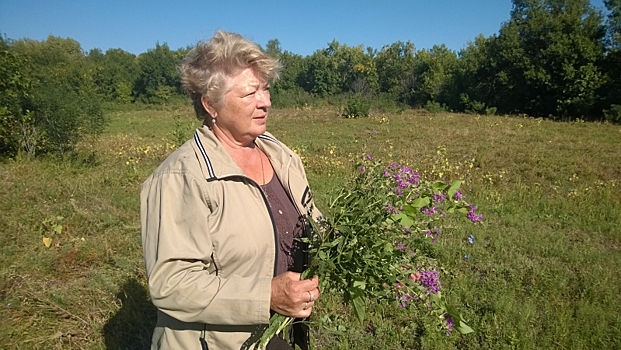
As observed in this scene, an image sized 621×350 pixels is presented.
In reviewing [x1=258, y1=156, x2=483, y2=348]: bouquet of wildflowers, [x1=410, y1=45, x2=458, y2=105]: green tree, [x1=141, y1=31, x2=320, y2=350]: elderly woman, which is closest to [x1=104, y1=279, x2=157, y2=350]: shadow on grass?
[x1=141, y1=31, x2=320, y2=350]: elderly woman

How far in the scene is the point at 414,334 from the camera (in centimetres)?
322

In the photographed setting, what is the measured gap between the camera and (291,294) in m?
1.46

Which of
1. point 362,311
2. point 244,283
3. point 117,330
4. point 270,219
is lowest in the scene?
point 117,330

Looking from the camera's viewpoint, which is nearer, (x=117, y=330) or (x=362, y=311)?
(x=362, y=311)

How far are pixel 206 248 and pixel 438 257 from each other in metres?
3.57

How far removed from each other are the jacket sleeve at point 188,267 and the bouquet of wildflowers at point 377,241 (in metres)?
0.18

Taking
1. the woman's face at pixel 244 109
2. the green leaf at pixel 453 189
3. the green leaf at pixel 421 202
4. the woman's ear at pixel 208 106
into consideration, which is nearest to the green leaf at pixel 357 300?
the green leaf at pixel 421 202

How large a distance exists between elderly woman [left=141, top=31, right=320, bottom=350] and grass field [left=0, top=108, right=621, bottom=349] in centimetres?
28

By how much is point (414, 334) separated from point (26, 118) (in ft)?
29.0

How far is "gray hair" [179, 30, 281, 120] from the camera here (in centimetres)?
166

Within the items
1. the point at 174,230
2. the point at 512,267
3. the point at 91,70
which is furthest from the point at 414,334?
the point at 91,70

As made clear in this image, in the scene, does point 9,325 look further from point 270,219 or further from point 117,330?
point 270,219

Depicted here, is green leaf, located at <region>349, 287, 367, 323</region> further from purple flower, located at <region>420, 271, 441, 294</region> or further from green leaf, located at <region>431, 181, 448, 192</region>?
green leaf, located at <region>431, 181, 448, 192</region>

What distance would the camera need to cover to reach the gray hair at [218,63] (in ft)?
5.44
